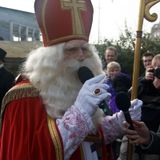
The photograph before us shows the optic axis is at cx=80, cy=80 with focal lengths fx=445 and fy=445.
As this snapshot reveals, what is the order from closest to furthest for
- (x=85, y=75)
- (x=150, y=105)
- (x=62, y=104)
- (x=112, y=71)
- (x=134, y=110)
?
(x=85, y=75), (x=62, y=104), (x=134, y=110), (x=150, y=105), (x=112, y=71)

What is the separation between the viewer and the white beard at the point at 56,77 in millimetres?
2770

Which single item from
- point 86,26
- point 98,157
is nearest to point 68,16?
point 86,26

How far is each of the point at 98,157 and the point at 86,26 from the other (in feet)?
2.92

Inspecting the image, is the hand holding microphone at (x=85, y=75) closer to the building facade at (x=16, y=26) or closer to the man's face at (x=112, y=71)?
the man's face at (x=112, y=71)

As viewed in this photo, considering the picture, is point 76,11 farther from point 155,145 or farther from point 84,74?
point 155,145

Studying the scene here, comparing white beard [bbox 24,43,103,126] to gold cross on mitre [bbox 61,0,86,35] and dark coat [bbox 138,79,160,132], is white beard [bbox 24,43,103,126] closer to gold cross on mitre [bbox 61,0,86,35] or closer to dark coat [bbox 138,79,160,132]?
gold cross on mitre [bbox 61,0,86,35]

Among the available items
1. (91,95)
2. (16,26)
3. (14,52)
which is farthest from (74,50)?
(16,26)

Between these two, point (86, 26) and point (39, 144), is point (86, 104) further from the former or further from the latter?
point (86, 26)

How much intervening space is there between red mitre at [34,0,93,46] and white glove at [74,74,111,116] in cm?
43

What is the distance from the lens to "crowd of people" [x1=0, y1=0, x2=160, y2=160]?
8.53 ft

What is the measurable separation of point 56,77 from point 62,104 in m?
0.18

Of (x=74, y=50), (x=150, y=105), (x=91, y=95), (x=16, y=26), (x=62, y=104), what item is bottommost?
(x=16, y=26)

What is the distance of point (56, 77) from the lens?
2844mm

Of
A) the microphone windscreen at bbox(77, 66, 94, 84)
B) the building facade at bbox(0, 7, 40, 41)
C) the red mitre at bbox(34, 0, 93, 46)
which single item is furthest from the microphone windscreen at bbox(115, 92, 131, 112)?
the building facade at bbox(0, 7, 40, 41)
